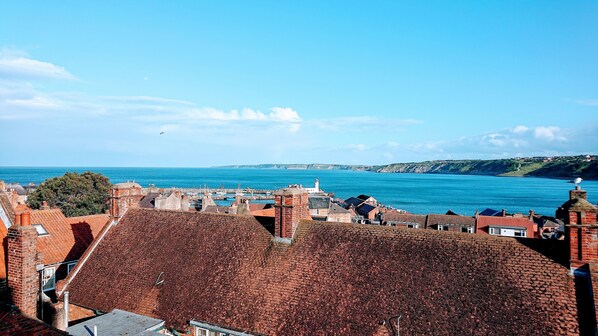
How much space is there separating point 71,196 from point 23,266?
6689 centimetres

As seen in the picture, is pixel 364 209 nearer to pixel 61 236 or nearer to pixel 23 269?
pixel 61 236

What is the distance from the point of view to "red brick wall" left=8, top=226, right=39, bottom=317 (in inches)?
485

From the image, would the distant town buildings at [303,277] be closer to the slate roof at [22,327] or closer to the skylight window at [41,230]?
the slate roof at [22,327]

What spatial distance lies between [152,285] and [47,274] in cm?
1089

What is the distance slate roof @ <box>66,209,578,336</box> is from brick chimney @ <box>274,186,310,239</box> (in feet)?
1.63

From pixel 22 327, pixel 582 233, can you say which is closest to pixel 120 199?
pixel 22 327

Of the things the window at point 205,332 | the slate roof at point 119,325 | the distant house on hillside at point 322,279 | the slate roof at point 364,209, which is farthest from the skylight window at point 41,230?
the slate roof at point 364,209

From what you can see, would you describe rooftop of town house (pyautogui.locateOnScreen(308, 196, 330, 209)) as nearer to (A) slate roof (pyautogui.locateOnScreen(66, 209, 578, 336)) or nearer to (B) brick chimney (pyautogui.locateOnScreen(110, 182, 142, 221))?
(B) brick chimney (pyautogui.locateOnScreen(110, 182, 142, 221))

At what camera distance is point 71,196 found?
71.0 meters

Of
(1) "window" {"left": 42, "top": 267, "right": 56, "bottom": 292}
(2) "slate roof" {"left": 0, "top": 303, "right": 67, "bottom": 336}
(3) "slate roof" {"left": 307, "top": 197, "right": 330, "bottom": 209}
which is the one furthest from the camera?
(3) "slate roof" {"left": 307, "top": 197, "right": 330, "bottom": 209}

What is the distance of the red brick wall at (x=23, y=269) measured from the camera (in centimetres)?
1233

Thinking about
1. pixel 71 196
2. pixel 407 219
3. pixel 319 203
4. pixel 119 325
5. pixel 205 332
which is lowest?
pixel 407 219

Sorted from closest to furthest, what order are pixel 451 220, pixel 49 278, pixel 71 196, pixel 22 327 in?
pixel 22 327 < pixel 49 278 < pixel 451 220 < pixel 71 196

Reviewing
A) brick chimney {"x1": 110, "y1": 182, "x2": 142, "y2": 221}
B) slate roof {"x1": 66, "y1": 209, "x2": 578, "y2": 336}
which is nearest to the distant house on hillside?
slate roof {"x1": 66, "y1": 209, "x2": 578, "y2": 336}
